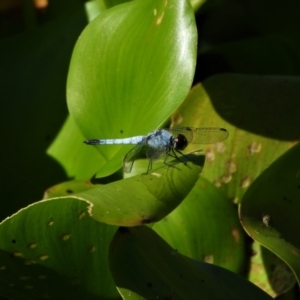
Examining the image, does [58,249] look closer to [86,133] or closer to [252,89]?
[86,133]

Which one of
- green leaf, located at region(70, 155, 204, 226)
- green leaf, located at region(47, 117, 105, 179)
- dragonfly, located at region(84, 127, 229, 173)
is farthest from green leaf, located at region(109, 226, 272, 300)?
green leaf, located at region(47, 117, 105, 179)

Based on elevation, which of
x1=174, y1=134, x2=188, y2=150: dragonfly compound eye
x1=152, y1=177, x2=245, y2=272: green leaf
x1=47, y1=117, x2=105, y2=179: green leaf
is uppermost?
x1=174, y1=134, x2=188, y2=150: dragonfly compound eye

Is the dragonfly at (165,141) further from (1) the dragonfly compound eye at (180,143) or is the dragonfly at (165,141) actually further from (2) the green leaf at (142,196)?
(2) the green leaf at (142,196)

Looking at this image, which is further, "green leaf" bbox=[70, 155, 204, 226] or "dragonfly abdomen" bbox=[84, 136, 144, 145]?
"dragonfly abdomen" bbox=[84, 136, 144, 145]

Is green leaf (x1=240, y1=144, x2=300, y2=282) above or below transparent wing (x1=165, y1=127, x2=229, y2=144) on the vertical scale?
below

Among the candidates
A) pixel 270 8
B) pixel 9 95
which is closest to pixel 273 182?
pixel 9 95

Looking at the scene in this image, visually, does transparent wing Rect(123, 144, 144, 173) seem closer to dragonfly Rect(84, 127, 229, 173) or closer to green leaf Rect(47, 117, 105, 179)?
dragonfly Rect(84, 127, 229, 173)
